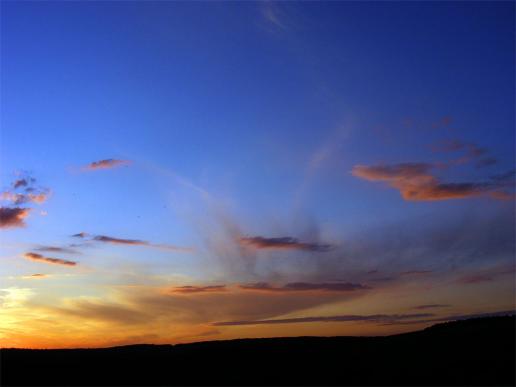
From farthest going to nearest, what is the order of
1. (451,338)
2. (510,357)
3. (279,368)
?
(451,338)
(279,368)
(510,357)

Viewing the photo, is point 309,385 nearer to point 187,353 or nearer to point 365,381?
point 365,381

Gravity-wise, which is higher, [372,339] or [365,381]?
[372,339]

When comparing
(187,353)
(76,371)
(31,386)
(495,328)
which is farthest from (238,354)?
(495,328)

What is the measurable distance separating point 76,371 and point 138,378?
3542mm

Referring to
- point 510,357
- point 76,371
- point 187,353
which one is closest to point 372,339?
point 510,357

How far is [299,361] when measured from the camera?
86.9 feet

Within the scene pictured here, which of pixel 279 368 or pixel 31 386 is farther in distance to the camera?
pixel 279 368

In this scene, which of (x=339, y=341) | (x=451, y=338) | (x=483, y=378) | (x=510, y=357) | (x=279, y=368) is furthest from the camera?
(x=339, y=341)

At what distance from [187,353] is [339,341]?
31.7 feet

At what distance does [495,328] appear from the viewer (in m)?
28.3

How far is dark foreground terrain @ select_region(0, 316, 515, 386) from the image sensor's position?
73.7ft

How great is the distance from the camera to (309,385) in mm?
21750

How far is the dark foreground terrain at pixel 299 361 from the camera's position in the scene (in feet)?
73.7

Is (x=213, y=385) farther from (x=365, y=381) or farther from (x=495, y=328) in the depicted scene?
(x=495, y=328)
